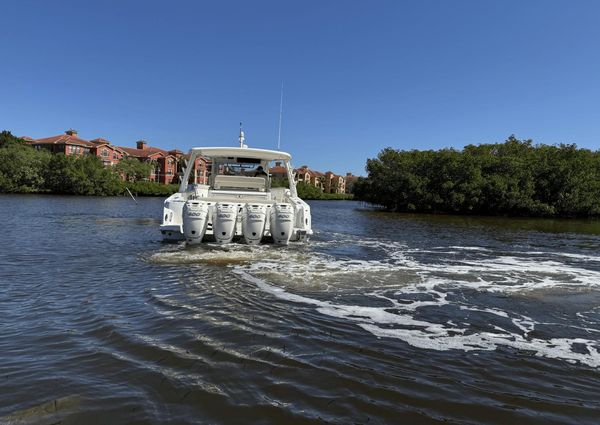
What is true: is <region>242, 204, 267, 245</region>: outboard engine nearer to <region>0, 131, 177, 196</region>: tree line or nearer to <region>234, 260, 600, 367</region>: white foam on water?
<region>234, 260, 600, 367</region>: white foam on water

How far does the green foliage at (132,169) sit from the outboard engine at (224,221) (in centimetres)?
8642

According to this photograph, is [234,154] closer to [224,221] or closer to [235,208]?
[235,208]

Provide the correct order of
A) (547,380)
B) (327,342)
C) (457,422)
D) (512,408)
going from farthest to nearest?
(327,342), (547,380), (512,408), (457,422)

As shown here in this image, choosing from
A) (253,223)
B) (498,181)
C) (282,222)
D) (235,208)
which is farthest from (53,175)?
(282,222)

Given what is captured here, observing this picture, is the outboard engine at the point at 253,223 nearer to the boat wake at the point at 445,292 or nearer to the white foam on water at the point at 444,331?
the boat wake at the point at 445,292

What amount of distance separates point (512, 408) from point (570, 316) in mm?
3537

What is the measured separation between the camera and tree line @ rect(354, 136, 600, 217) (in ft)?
150

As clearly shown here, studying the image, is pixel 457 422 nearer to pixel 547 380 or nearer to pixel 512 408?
pixel 512 408

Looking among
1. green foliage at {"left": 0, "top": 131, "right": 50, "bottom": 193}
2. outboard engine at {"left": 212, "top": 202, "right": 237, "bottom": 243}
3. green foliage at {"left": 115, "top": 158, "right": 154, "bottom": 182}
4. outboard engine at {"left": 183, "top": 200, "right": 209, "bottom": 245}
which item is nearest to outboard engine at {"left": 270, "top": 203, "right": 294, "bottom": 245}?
outboard engine at {"left": 212, "top": 202, "right": 237, "bottom": 243}

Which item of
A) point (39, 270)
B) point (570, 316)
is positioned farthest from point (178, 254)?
point (570, 316)

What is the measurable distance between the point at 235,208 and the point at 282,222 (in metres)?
1.38

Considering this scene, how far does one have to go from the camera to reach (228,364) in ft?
13.9

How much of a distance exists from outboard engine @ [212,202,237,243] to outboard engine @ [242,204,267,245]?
334 millimetres

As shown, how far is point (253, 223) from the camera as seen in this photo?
12.1m
